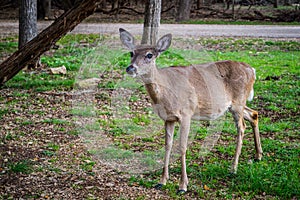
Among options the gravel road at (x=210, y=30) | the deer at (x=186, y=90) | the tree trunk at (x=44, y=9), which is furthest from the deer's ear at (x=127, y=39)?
the tree trunk at (x=44, y=9)

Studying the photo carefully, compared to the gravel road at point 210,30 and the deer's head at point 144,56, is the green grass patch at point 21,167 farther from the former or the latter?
the gravel road at point 210,30

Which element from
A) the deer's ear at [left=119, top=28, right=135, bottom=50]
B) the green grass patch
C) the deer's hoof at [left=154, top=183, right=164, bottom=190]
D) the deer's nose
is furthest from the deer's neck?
the green grass patch

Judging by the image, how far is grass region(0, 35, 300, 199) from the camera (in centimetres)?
572

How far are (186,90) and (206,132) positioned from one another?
85.4 inches

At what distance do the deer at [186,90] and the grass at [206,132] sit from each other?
0.97 feet

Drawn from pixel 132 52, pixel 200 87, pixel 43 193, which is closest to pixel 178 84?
pixel 200 87

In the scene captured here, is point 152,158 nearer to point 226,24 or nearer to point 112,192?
point 112,192

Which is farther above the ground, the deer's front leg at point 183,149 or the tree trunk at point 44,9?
the tree trunk at point 44,9

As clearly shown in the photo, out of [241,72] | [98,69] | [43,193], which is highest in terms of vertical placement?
[241,72]

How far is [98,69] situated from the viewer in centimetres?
1048

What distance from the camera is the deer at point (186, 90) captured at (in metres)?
5.43

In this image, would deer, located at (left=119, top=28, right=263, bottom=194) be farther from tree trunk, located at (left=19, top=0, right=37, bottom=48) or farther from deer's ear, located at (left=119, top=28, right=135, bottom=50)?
tree trunk, located at (left=19, top=0, right=37, bottom=48)

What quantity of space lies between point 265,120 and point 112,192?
3.59 meters

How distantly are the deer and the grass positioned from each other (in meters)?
0.30
